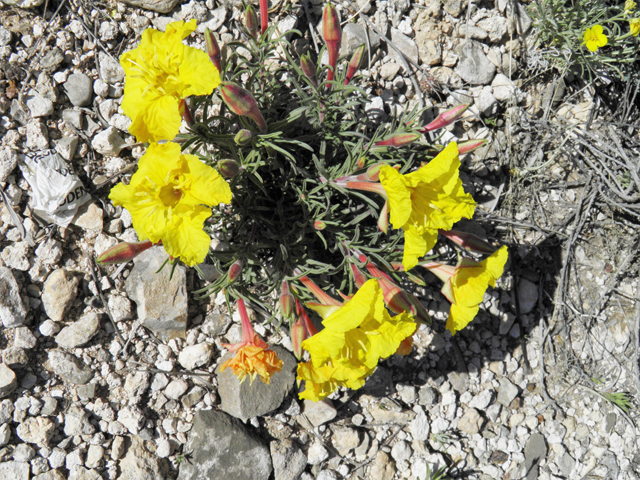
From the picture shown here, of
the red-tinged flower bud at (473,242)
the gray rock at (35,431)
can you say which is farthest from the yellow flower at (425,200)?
the gray rock at (35,431)

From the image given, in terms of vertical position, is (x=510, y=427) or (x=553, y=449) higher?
(x=510, y=427)

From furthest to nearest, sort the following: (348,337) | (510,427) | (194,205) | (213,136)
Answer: (510,427) → (213,136) → (348,337) → (194,205)

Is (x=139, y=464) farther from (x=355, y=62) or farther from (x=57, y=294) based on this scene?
(x=355, y=62)

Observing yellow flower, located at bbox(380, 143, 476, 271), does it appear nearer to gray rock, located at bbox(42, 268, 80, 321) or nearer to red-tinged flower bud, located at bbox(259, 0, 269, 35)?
red-tinged flower bud, located at bbox(259, 0, 269, 35)

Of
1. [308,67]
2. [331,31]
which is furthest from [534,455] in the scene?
[331,31]

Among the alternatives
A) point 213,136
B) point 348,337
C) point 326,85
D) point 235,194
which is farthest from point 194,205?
point 326,85

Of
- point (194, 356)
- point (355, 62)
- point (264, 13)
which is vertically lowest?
point (194, 356)

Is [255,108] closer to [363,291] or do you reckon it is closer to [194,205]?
[194,205]

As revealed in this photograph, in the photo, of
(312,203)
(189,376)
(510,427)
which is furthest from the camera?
(510,427)
